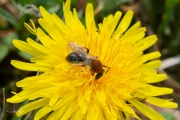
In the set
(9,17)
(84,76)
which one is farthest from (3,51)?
(84,76)

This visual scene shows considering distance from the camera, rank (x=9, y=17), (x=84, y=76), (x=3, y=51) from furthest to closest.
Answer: (x=3, y=51), (x=9, y=17), (x=84, y=76)

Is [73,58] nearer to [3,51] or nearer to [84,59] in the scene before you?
[84,59]

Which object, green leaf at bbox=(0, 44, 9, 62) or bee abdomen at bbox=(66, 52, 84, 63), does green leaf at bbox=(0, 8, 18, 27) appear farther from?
bee abdomen at bbox=(66, 52, 84, 63)

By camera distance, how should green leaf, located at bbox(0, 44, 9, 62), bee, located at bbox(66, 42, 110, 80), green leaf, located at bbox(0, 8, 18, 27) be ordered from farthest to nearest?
green leaf, located at bbox(0, 44, 9, 62) < green leaf, located at bbox(0, 8, 18, 27) < bee, located at bbox(66, 42, 110, 80)

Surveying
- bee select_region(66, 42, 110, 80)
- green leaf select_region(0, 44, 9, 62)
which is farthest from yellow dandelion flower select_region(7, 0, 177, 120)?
green leaf select_region(0, 44, 9, 62)

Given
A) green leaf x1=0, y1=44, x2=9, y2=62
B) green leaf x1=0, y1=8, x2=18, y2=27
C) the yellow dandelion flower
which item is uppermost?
green leaf x1=0, y1=8, x2=18, y2=27

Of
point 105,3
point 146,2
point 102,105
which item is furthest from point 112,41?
point 146,2

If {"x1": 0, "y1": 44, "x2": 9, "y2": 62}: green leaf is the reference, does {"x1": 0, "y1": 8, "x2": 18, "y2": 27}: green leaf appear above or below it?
above
